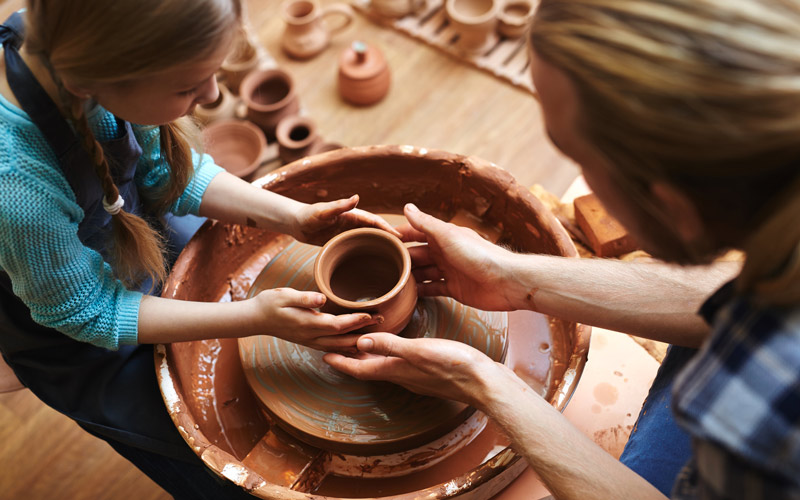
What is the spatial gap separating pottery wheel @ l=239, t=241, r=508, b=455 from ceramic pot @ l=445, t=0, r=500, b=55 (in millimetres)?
2249

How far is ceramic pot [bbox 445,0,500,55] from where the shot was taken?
3.41 metres

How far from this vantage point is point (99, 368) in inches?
65.5

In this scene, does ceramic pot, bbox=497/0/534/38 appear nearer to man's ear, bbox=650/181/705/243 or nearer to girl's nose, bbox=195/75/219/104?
girl's nose, bbox=195/75/219/104

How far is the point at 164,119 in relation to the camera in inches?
52.3

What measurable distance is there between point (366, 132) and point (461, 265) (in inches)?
73.5

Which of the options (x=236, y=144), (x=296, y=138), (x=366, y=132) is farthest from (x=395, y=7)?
(x=236, y=144)

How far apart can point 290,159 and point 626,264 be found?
1.95 metres

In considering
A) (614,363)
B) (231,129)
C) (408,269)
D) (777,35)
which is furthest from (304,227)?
(231,129)

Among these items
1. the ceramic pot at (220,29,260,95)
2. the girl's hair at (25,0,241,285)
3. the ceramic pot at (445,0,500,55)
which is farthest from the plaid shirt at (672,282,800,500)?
the ceramic pot at (220,29,260,95)

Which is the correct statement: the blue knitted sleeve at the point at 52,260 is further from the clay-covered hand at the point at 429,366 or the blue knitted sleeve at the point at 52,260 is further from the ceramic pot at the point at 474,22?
the ceramic pot at the point at 474,22

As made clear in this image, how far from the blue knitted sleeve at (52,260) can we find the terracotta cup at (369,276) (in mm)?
509

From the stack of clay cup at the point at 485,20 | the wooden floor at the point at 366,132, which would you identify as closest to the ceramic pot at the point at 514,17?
the stack of clay cup at the point at 485,20

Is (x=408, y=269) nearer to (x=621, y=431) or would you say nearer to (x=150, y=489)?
(x=621, y=431)

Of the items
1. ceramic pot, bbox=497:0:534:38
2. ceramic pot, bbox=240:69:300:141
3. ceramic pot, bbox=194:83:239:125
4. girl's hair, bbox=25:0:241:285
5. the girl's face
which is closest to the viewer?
girl's hair, bbox=25:0:241:285
